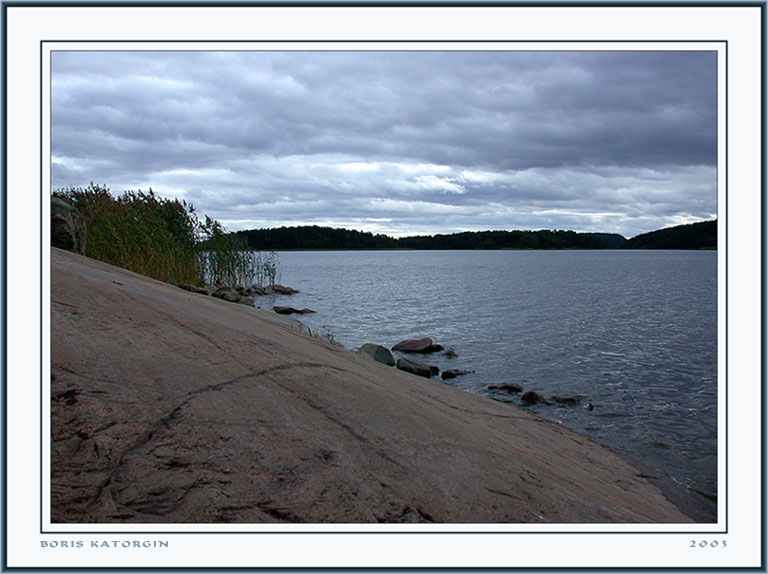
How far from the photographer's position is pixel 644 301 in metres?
23.9

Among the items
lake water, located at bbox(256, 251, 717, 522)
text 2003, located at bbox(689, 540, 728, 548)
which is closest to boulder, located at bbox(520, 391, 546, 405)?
lake water, located at bbox(256, 251, 717, 522)

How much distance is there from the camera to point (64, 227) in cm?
859

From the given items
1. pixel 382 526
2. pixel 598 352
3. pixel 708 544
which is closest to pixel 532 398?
pixel 598 352

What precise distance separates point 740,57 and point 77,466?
370 cm

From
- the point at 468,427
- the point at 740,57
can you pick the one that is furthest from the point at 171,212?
the point at 740,57

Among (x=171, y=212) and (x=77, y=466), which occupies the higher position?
(x=171, y=212)

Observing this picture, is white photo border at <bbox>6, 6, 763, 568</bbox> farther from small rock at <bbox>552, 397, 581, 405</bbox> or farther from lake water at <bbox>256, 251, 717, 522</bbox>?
small rock at <bbox>552, 397, 581, 405</bbox>

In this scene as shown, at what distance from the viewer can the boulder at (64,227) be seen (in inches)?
332

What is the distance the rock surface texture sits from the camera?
2461mm

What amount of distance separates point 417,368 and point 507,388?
185cm

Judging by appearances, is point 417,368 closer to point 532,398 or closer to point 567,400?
point 532,398

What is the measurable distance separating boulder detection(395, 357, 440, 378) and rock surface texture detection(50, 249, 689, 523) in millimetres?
5635

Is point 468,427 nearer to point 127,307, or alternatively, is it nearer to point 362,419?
point 362,419

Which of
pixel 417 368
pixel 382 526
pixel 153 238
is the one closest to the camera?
pixel 382 526
